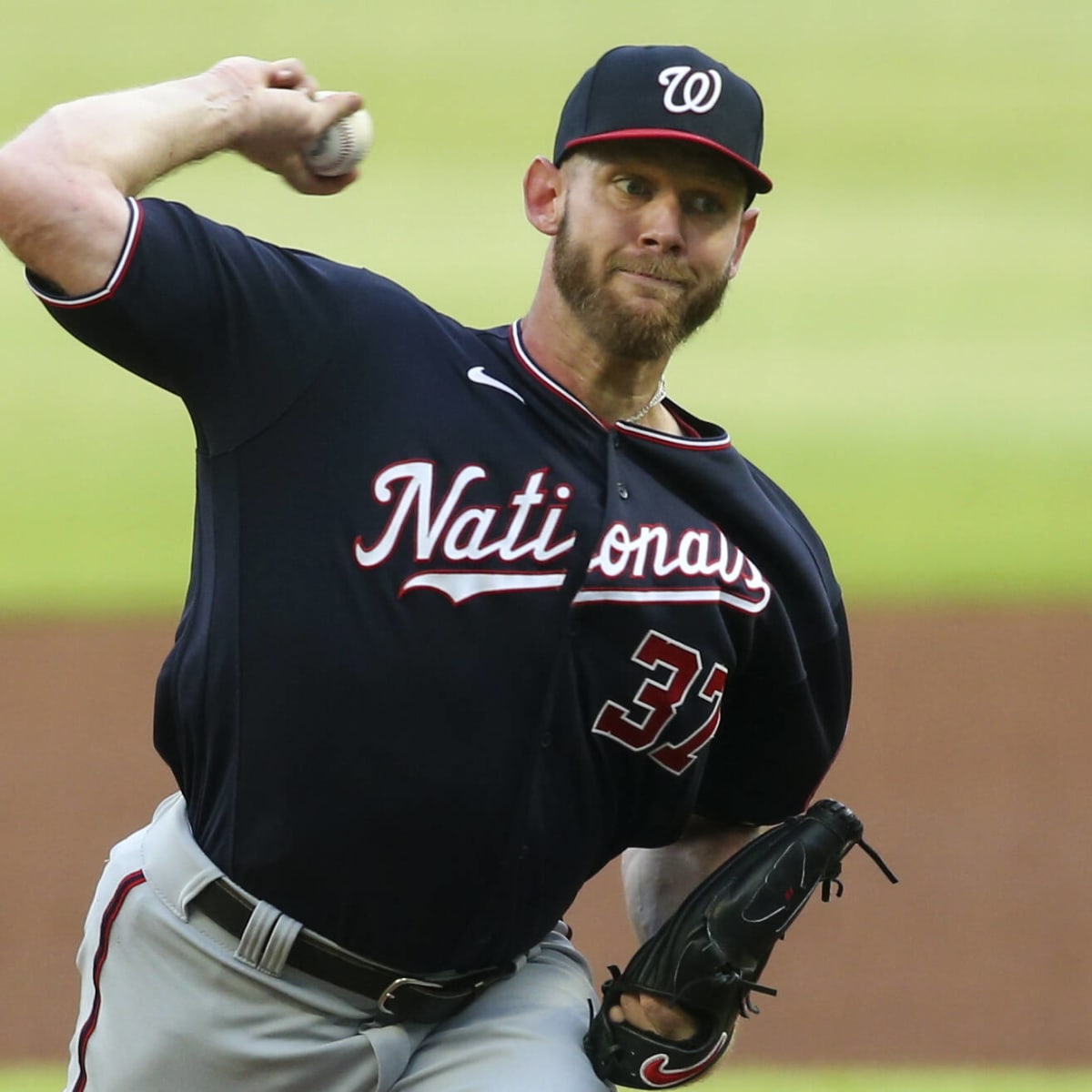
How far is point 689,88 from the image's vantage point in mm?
2326

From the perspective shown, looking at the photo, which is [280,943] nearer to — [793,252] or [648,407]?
[648,407]

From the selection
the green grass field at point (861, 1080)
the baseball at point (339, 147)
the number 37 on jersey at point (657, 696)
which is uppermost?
the baseball at point (339, 147)

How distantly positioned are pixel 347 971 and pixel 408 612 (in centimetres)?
45

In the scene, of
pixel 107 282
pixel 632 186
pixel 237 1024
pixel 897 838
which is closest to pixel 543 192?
pixel 632 186

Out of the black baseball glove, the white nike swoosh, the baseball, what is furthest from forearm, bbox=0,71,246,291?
the black baseball glove

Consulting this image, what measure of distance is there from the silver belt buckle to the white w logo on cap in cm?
112

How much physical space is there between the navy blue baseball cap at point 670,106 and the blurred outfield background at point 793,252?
3683mm

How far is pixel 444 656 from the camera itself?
2.18 metres

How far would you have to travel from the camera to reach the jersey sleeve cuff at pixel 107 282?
6.48 ft

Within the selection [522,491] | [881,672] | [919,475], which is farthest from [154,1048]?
[919,475]

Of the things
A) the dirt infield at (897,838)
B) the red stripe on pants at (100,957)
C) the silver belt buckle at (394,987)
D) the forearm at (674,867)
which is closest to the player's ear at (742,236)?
the forearm at (674,867)

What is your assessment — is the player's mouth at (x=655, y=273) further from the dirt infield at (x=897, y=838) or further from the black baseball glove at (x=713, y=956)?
the dirt infield at (x=897, y=838)

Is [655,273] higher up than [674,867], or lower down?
higher up

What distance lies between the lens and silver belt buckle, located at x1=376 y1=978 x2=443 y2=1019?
2270 millimetres
